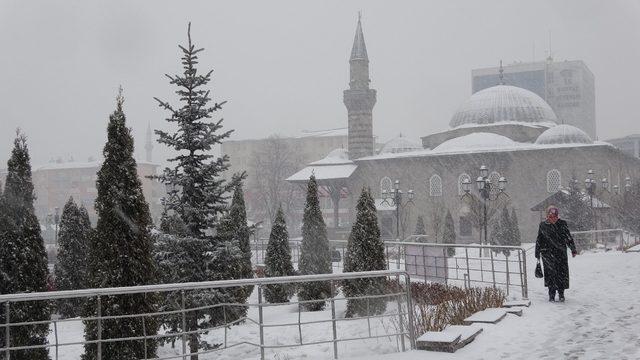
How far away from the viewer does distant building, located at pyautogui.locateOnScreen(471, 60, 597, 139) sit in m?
97.6

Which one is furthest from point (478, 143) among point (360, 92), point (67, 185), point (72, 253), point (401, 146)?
point (67, 185)

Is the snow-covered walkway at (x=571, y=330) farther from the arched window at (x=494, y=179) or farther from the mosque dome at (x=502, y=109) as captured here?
the mosque dome at (x=502, y=109)

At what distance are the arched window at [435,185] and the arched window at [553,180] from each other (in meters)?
6.74

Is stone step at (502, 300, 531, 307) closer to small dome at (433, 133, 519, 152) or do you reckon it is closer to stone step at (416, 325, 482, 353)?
stone step at (416, 325, 482, 353)

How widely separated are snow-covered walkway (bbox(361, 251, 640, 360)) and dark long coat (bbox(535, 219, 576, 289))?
12.5 inches

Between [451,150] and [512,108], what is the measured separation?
9236 millimetres

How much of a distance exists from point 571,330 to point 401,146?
44.6m

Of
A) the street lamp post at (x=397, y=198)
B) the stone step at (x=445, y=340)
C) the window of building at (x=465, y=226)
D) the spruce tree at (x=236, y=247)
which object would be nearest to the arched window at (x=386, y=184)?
the street lamp post at (x=397, y=198)

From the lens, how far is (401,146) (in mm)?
50656

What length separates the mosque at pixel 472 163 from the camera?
118 ft

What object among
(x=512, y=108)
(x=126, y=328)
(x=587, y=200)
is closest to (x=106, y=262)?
(x=126, y=328)

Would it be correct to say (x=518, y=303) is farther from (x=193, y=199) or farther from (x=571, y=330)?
(x=193, y=199)

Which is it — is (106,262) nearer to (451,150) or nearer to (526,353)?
(526,353)

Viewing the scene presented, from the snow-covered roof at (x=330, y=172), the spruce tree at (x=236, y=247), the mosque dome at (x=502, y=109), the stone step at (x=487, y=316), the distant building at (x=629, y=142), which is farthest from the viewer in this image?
the distant building at (x=629, y=142)
